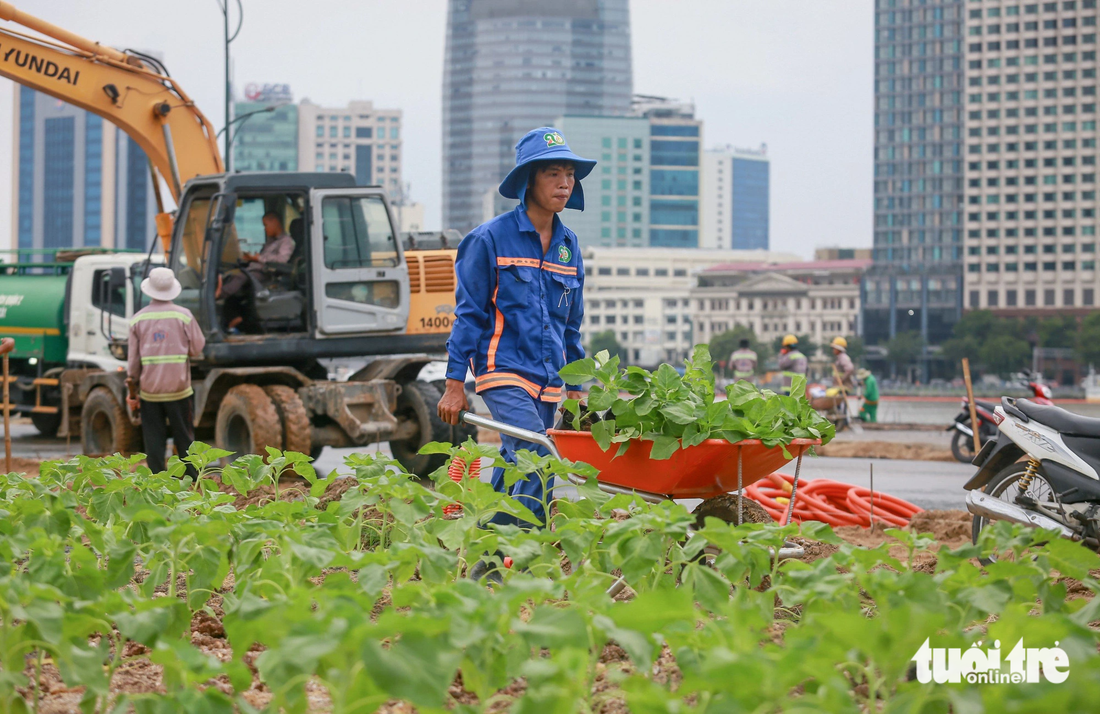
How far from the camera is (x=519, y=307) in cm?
540

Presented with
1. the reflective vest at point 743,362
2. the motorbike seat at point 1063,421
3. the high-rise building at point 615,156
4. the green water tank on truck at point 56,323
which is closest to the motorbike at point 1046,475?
the motorbike seat at point 1063,421

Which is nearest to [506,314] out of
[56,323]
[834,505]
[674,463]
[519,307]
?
[519,307]

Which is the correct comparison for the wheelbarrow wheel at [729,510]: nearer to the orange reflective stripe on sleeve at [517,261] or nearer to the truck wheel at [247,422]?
the orange reflective stripe on sleeve at [517,261]

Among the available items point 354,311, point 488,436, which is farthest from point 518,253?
point 488,436

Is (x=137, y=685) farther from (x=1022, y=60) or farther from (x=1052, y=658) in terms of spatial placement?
(x=1022, y=60)

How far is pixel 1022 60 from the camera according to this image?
→ 142m

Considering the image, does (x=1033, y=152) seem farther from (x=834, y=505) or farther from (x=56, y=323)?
(x=834, y=505)

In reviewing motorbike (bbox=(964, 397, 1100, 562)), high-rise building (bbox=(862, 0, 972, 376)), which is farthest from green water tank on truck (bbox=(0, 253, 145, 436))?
high-rise building (bbox=(862, 0, 972, 376))

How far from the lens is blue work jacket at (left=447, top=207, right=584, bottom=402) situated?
17.6ft

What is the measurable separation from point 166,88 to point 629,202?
187011mm

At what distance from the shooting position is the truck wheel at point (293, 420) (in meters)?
10.9

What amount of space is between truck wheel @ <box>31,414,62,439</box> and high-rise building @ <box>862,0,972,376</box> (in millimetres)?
143439

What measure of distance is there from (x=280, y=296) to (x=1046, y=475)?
7.86 metres

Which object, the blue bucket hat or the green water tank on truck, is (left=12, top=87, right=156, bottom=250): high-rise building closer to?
the green water tank on truck
